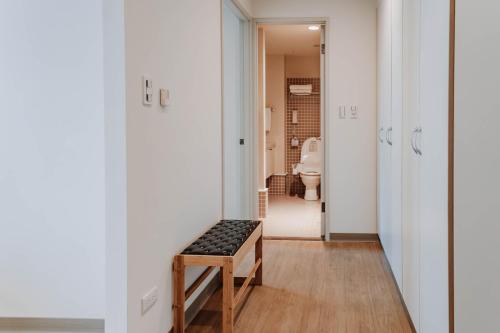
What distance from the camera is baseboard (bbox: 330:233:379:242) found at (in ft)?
16.4

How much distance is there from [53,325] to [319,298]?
→ 1.57 m

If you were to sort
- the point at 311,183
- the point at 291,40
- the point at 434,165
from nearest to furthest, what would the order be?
the point at 434,165, the point at 291,40, the point at 311,183

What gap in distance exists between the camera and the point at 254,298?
3303mm

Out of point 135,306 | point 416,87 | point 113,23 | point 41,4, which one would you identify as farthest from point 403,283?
point 41,4

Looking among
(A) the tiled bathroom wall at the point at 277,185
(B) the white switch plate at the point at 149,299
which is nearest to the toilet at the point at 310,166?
(A) the tiled bathroom wall at the point at 277,185

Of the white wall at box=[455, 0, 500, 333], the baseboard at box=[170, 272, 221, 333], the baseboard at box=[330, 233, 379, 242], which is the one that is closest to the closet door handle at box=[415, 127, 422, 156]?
the white wall at box=[455, 0, 500, 333]

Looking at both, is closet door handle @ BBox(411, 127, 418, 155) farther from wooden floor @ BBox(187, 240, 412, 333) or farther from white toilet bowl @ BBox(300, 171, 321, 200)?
white toilet bowl @ BBox(300, 171, 321, 200)

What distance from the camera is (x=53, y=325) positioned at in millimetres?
2754

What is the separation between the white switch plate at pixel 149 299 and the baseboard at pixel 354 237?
296 cm

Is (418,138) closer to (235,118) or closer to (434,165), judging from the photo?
(434,165)

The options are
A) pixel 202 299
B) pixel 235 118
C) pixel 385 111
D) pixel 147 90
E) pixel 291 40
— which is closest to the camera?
pixel 147 90

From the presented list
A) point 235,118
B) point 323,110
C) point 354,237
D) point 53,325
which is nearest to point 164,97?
point 53,325

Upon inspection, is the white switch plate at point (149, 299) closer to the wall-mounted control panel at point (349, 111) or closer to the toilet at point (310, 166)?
the wall-mounted control panel at point (349, 111)

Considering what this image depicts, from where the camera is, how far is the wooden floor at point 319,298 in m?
2.83
